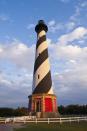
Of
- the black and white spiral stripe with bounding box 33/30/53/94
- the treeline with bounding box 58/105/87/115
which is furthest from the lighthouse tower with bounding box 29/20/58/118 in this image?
the treeline with bounding box 58/105/87/115

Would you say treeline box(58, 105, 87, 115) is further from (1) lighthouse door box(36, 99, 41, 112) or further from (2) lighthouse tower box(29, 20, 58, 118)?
(1) lighthouse door box(36, 99, 41, 112)

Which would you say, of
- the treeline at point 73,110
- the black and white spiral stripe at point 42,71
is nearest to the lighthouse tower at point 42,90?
the black and white spiral stripe at point 42,71

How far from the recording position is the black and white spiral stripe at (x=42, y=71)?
37531 mm

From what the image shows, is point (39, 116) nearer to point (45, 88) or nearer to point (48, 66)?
point (45, 88)

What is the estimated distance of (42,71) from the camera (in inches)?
1499

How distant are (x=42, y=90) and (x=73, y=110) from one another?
23.4 meters

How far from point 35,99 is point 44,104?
1.42 meters

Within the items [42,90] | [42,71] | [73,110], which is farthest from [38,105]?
[73,110]

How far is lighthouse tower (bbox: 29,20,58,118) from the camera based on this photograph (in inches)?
1454

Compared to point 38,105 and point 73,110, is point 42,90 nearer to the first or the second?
point 38,105

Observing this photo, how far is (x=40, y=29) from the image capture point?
40812 mm

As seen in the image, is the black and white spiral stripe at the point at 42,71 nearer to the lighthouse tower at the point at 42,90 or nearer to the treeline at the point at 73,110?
the lighthouse tower at the point at 42,90

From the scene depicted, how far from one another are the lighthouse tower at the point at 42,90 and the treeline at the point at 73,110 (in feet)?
65.9

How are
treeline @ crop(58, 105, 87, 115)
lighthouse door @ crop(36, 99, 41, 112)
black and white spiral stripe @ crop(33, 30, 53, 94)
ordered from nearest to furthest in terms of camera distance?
1. lighthouse door @ crop(36, 99, 41, 112)
2. black and white spiral stripe @ crop(33, 30, 53, 94)
3. treeline @ crop(58, 105, 87, 115)
